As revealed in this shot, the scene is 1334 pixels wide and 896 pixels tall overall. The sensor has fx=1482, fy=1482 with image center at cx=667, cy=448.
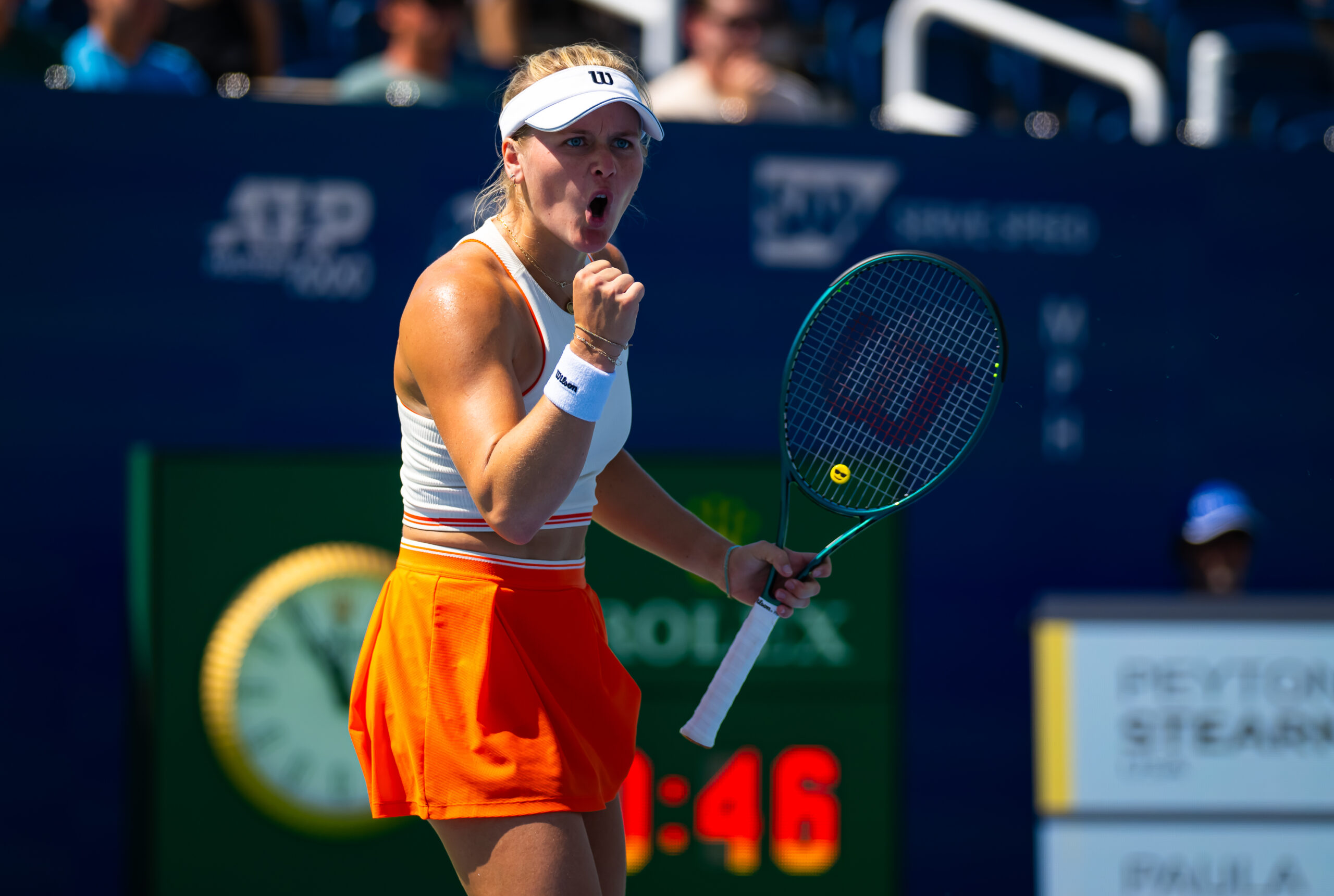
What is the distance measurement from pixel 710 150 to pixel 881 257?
2.07 metres

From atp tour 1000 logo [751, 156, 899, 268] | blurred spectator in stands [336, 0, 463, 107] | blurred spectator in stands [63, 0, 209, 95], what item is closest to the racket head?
atp tour 1000 logo [751, 156, 899, 268]

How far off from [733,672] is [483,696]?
36 centimetres

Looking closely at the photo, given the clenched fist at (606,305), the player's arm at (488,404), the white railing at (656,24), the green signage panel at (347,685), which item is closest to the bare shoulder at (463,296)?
the player's arm at (488,404)

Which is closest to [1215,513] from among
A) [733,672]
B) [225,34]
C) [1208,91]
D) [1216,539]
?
[1216,539]

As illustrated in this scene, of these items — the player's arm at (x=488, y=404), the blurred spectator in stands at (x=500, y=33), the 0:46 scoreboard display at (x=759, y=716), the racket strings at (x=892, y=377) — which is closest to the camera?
the player's arm at (x=488, y=404)

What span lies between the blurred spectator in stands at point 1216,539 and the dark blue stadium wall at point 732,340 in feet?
0.20

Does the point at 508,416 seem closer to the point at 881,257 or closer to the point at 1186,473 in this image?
the point at 881,257

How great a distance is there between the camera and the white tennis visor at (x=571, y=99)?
1.73 m

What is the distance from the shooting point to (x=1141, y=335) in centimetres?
431

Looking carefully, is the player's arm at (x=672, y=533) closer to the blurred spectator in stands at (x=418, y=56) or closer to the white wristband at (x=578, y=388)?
the white wristband at (x=578, y=388)

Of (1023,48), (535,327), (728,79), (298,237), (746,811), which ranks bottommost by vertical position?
(746,811)

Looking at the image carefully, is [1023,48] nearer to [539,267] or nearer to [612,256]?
[612,256]

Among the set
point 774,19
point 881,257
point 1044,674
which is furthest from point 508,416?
point 774,19

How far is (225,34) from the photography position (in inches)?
174
